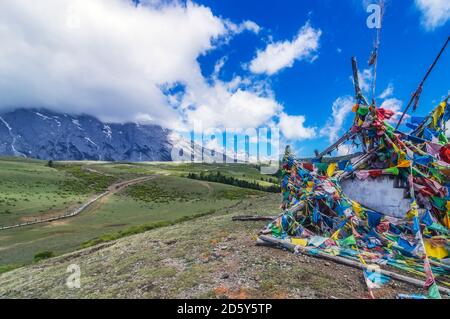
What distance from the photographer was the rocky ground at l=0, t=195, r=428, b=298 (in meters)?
10.6

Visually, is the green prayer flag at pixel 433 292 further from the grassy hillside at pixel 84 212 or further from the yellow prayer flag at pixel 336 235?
the grassy hillside at pixel 84 212

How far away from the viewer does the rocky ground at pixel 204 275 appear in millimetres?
10602

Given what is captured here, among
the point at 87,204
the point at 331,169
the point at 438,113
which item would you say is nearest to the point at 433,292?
the point at 331,169

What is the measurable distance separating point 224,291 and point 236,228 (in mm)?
11056

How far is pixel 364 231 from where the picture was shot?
15023mm

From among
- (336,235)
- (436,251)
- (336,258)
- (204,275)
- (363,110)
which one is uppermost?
(363,110)

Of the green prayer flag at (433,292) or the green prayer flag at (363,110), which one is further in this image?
the green prayer flag at (363,110)

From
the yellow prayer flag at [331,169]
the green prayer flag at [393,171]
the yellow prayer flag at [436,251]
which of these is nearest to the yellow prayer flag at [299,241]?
the yellow prayer flag at [436,251]

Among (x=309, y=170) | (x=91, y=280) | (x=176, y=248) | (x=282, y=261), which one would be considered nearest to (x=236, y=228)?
(x=176, y=248)

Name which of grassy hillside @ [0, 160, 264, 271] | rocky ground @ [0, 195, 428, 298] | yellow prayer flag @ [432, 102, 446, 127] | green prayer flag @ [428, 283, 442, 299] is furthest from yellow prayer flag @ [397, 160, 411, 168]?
grassy hillside @ [0, 160, 264, 271]

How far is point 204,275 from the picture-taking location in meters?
12.4

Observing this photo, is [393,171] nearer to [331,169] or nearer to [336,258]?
[331,169]

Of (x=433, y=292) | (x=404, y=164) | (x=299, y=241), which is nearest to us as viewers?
(x=433, y=292)
